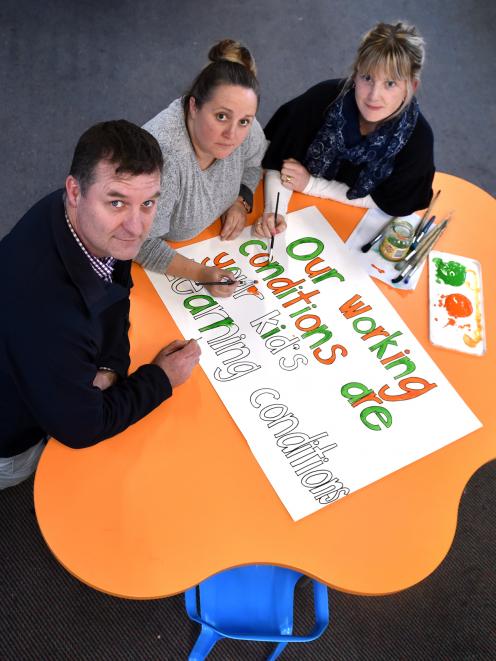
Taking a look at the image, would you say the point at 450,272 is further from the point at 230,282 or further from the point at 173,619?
the point at 173,619

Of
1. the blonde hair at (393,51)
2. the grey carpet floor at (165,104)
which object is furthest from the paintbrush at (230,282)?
the grey carpet floor at (165,104)

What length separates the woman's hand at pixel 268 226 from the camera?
1.52 meters

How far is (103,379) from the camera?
1.25m

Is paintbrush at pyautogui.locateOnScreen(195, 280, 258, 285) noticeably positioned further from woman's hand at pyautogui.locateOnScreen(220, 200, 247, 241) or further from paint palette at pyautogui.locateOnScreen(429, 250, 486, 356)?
paint palette at pyautogui.locateOnScreen(429, 250, 486, 356)

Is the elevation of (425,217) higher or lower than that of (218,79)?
lower

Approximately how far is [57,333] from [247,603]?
789 mm

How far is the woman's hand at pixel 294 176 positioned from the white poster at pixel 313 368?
15cm

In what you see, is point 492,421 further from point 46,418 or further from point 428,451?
point 46,418

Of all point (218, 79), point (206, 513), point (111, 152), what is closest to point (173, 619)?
point (206, 513)

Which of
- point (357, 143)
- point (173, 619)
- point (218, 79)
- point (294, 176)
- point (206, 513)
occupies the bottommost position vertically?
point (173, 619)

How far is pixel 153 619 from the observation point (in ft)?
5.84

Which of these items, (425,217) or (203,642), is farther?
(425,217)

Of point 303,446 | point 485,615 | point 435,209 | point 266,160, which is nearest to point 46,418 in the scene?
point 303,446

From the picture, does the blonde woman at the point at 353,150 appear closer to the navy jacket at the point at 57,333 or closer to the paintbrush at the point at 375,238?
the paintbrush at the point at 375,238
